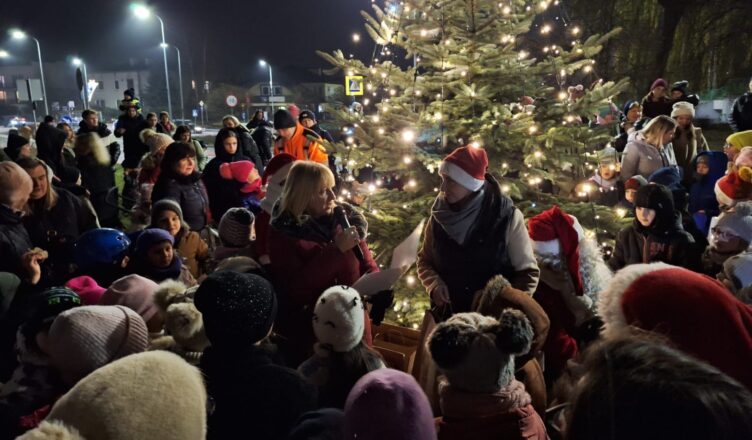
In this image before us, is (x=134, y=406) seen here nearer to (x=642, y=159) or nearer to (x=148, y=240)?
(x=148, y=240)

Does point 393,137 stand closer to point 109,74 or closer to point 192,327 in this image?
point 192,327

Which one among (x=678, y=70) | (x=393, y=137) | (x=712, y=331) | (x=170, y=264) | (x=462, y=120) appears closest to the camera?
(x=712, y=331)

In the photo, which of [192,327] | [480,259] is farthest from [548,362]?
[192,327]

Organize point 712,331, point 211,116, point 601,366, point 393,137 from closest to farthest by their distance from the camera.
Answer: point 601,366 < point 712,331 < point 393,137 < point 211,116

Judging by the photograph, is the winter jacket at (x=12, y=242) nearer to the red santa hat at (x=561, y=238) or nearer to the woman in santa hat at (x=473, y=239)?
the woman in santa hat at (x=473, y=239)

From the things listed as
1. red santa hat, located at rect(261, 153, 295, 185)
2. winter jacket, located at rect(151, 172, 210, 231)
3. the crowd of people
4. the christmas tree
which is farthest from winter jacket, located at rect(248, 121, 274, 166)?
red santa hat, located at rect(261, 153, 295, 185)

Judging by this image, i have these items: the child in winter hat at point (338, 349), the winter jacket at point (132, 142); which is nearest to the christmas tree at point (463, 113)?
the child in winter hat at point (338, 349)

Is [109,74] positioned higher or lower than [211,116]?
higher

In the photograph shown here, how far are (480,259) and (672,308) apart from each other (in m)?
1.65

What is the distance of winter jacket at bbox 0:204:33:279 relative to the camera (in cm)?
344

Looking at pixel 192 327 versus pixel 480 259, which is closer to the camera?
pixel 192 327

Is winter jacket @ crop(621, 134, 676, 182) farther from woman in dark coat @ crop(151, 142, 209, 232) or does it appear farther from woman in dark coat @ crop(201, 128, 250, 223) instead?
woman in dark coat @ crop(151, 142, 209, 232)

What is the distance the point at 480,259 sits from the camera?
3051 mm

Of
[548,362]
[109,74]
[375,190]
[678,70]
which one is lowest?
[548,362]
